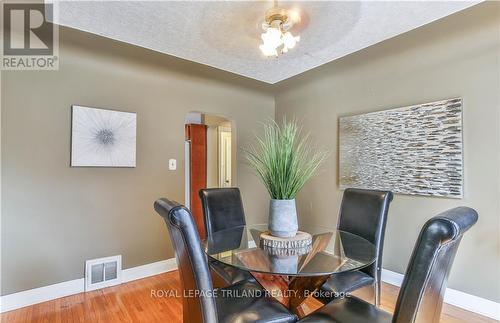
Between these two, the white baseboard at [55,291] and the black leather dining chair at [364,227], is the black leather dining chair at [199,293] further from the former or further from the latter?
the white baseboard at [55,291]

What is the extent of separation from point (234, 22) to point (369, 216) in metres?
1.78

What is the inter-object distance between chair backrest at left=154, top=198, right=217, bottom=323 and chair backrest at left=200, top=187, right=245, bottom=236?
1.02m

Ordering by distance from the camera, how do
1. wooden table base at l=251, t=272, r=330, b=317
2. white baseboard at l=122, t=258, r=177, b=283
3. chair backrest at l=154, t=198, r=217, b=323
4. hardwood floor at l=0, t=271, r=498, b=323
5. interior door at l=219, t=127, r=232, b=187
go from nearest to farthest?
chair backrest at l=154, t=198, r=217, b=323 → wooden table base at l=251, t=272, r=330, b=317 → hardwood floor at l=0, t=271, r=498, b=323 → white baseboard at l=122, t=258, r=177, b=283 → interior door at l=219, t=127, r=232, b=187

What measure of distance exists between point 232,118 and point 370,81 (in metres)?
1.80

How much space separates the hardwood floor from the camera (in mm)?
2092

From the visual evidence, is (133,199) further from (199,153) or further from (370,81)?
(370,81)

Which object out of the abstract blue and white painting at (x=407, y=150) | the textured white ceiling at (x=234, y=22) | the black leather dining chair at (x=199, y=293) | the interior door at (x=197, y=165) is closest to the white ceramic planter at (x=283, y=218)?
the black leather dining chair at (x=199, y=293)

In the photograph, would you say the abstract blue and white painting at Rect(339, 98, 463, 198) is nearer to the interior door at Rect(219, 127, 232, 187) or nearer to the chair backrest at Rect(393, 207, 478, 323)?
the chair backrest at Rect(393, 207, 478, 323)

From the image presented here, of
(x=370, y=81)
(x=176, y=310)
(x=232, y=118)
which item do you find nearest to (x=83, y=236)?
(x=176, y=310)

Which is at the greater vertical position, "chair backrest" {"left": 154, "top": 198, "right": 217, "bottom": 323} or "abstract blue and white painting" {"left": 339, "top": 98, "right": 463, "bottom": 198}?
"abstract blue and white painting" {"left": 339, "top": 98, "right": 463, "bottom": 198}

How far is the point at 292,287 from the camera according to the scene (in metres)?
1.66

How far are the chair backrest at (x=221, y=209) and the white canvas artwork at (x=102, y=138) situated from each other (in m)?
Answer: 1.07

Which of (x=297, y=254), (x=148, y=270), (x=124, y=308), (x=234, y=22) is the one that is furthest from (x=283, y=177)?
(x=148, y=270)

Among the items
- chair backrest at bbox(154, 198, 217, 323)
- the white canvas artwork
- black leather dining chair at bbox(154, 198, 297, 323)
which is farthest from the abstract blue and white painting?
the white canvas artwork
